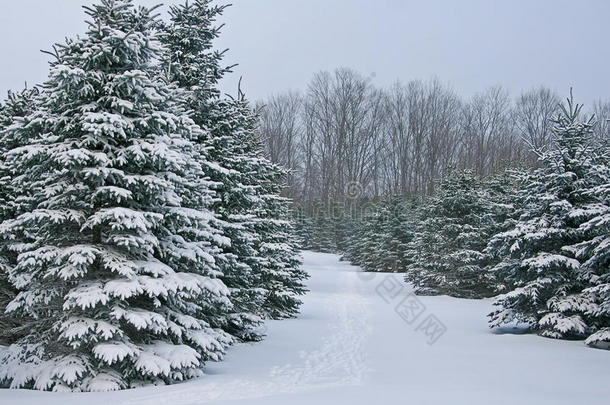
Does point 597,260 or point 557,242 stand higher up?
point 557,242

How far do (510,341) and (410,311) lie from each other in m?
7.35

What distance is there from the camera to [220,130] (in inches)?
460

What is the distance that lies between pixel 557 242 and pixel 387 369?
6.17 metres

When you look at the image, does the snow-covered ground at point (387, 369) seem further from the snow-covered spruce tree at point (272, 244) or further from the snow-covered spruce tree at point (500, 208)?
the snow-covered spruce tree at point (500, 208)

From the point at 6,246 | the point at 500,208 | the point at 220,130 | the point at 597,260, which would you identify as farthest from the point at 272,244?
the point at 500,208

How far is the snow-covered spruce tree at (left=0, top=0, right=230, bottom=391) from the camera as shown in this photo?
280 inches

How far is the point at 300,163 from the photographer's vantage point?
6272 centimetres

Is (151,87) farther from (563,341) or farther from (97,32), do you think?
(563,341)

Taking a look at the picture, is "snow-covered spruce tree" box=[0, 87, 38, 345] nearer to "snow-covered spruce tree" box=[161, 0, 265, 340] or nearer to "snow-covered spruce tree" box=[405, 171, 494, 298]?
"snow-covered spruce tree" box=[161, 0, 265, 340]

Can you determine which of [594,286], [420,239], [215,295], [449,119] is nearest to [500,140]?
[449,119]

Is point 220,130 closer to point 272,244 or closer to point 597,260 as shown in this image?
point 272,244

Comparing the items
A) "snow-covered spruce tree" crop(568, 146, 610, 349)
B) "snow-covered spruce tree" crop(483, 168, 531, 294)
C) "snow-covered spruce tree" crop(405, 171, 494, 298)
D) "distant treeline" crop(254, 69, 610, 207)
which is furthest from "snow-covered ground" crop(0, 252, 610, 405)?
"distant treeline" crop(254, 69, 610, 207)

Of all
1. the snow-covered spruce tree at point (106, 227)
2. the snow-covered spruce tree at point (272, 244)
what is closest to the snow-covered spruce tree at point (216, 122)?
the snow-covered spruce tree at point (272, 244)

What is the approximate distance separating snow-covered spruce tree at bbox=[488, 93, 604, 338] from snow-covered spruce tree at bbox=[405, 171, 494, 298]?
942cm
